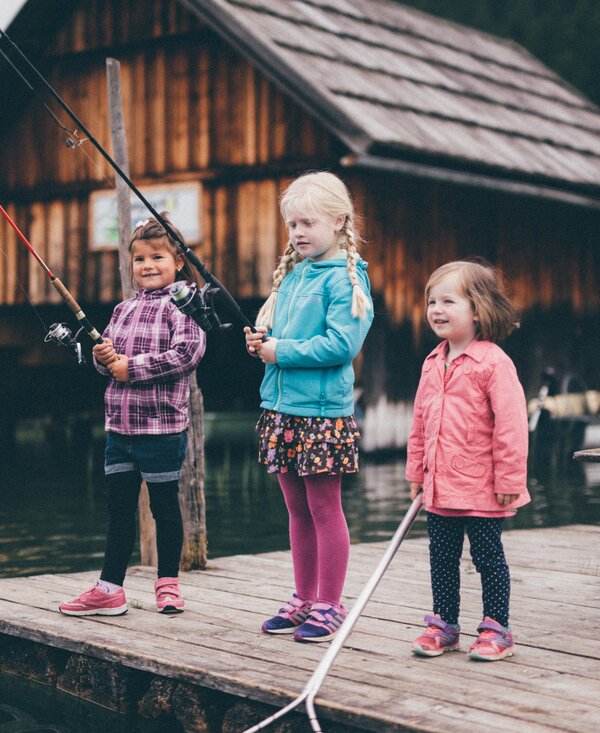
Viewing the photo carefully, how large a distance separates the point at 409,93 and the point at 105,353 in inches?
371

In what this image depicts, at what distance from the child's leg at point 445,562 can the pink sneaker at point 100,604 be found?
1227mm

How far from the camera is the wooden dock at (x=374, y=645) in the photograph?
3381 mm

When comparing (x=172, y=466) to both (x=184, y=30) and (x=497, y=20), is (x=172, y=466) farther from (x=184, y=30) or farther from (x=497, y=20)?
(x=497, y=20)

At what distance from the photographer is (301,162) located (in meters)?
12.6

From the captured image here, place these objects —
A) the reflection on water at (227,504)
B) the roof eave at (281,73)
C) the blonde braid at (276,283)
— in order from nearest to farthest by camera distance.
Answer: the blonde braid at (276,283)
the reflection on water at (227,504)
the roof eave at (281,73)

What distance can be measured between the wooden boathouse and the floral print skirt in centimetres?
735

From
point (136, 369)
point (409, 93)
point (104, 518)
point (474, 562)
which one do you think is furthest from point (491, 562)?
point (409, 93)

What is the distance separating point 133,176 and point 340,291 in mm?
10212

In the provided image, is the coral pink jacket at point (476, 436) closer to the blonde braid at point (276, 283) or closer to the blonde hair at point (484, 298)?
the blonde hair at point (484, 298)

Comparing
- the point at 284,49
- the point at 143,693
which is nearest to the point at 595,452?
the point at 143,693

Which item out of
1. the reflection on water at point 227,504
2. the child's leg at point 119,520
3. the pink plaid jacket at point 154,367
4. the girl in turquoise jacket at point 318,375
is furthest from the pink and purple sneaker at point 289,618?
the reflection on water at point 227,504

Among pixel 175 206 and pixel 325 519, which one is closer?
pixel 325 519

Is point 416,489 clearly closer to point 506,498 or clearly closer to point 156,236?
point 506,498

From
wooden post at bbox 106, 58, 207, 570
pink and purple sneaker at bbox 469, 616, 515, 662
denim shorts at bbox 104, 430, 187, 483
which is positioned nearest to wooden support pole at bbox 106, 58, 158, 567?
wooden post at bbox 106, 58, 207, 570
